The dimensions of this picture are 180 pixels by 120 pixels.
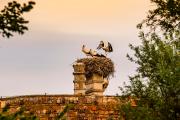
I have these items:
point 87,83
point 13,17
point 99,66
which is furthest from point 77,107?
point 13,17

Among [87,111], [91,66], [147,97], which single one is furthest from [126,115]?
[91,66]

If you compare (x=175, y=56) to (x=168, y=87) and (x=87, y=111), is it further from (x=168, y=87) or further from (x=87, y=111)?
(x=87, y=111)

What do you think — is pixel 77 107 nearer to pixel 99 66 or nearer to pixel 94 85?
pixel 94 85

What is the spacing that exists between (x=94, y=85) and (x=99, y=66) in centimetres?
270

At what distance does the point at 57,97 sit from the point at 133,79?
23.7 ft

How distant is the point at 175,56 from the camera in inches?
712

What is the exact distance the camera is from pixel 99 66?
121ft

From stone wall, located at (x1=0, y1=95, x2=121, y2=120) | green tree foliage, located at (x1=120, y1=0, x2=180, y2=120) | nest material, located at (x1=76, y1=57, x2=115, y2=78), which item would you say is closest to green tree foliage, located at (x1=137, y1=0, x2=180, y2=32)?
green tree foliage, located at (x1=120, y1=0, x2=180, y2=120)

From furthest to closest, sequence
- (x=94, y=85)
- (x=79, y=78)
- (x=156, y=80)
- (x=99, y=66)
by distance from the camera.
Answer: (x=99, y=66) → (x=94, y=85) → (x=79, y=78) → (x=156, y=80)

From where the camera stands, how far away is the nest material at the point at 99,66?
1432 inches

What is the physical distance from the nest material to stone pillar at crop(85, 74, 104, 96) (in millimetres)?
380

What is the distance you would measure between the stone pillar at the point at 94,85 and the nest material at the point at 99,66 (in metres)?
0.38

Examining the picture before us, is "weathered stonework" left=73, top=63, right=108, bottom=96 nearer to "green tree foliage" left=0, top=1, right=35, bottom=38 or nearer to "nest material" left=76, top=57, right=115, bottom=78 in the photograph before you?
"nest material" left=76, top=57, right=115, bottom=78

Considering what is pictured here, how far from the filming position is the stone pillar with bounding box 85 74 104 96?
33906 millimetres
